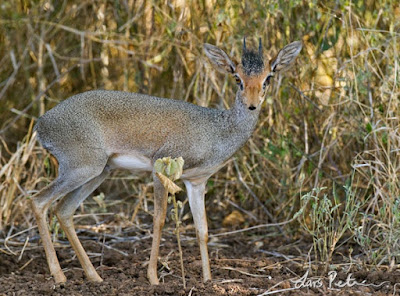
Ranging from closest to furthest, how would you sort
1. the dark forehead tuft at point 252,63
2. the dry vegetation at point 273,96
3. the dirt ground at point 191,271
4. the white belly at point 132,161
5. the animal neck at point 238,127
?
the dirt ground at point 191,271 < the dark forehead tuft at point 252,63 < the white belly at point 132,161 < the animal neck at point 238,127 < the dry vegetation at point 273,96

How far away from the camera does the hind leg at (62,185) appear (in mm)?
5566

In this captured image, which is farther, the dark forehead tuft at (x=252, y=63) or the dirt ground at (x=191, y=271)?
the dark forehead tuft at (x=252, y=63)

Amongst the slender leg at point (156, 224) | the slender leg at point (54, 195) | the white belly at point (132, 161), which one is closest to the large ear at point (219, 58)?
the white belly at point (132, 161)

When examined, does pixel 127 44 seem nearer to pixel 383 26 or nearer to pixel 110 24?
pixel 110 24

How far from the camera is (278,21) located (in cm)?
754

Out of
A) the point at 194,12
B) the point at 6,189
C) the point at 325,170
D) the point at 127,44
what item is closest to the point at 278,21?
the point at 194,12

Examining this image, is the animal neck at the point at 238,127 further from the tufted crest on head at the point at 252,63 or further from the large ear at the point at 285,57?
the large ear at the point at 285,57

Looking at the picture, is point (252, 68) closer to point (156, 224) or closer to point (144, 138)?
point (144, 138)

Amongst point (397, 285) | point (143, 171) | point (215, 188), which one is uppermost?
point (143, 171)

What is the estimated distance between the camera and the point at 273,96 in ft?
24.3

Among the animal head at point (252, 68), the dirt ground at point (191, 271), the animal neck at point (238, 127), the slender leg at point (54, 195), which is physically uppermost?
the animal head at point (252, 68)

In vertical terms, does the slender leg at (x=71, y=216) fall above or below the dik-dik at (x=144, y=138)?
below

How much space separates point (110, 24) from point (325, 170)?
3.53 meters

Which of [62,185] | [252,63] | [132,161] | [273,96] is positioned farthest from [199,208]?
[273,96]
